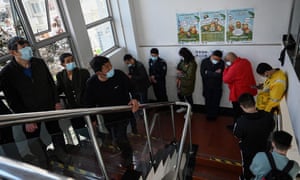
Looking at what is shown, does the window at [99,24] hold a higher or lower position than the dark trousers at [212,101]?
higher

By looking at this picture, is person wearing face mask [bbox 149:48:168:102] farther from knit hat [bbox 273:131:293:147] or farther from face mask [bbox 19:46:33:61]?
knit hat [bbox 273:131:293:147]

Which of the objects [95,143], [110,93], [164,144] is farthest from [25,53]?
[164,144]

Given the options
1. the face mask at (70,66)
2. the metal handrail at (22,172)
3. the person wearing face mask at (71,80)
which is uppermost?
Answer: the metal handrail at (22,172)

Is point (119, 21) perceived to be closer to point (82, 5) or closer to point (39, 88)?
point (82, 5)

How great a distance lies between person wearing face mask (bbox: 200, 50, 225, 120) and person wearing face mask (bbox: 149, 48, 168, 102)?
91 cm

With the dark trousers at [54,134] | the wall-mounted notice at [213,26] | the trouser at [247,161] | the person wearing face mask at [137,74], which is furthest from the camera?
the person wearing face mask at [137,74]

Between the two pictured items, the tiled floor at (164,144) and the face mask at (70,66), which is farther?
the face mask at (70,66)

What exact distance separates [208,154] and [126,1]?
3480 millimetres

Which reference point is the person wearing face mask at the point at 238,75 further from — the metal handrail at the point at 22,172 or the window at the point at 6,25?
the metal handrail at the point at 22,172

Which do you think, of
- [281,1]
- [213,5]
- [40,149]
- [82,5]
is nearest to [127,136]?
[40,149]

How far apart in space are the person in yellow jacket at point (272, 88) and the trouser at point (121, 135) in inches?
81.2

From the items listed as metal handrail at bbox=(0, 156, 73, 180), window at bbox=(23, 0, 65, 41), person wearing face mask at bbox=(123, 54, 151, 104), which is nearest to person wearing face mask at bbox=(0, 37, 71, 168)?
window at bbox=(23, 0, 65, 41)

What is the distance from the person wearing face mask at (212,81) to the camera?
408 cm

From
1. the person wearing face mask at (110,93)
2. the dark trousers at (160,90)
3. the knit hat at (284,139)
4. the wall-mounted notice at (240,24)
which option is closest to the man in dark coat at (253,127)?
the knit hat at (284,139)
